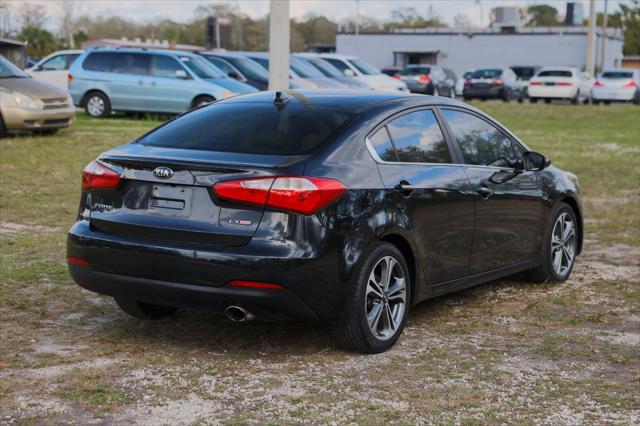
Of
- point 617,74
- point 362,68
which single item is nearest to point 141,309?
point 362,68

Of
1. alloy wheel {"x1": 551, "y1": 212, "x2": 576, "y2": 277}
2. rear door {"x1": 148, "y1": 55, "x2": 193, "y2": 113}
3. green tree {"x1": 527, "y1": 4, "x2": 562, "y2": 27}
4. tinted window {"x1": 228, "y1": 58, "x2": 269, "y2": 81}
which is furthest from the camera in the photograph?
green tree {"x1": 527, "y1": 4, "x2": 562, "y2": 27}

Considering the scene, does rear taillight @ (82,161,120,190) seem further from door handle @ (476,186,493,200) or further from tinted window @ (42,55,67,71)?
tinted window @ (42,55,67,71)

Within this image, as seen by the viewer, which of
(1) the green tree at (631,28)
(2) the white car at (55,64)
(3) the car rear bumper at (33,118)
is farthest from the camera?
(1) the green tree at (631,28)

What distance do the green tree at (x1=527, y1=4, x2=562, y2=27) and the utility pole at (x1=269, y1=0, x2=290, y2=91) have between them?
403 ft

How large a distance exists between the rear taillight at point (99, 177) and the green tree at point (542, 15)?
129667 mm

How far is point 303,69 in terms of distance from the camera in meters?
27.8

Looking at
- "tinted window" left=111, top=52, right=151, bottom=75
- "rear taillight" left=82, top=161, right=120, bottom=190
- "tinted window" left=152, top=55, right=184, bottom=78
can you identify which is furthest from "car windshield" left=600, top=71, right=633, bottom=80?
"rear taillight" left=82, top=161, right=120, bottom=190

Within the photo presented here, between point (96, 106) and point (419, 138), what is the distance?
18.4m

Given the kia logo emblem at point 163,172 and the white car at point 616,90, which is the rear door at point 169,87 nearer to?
the kia logo emblem at point 163,172

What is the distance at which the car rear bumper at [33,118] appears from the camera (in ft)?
55.6

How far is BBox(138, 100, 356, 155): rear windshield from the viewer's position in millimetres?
5781

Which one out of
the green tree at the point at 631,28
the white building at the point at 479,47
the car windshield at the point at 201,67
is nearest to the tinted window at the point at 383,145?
the car windshield at the point at 201,67

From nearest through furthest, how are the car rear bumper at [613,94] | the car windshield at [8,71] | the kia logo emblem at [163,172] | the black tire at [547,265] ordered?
the kia logo emblem at [163,172] → the black tire at [547,265] → the car windshield at [8,71] → the car rear bumper at [613,94]

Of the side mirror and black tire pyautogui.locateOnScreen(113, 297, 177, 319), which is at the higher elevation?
the side mirror
